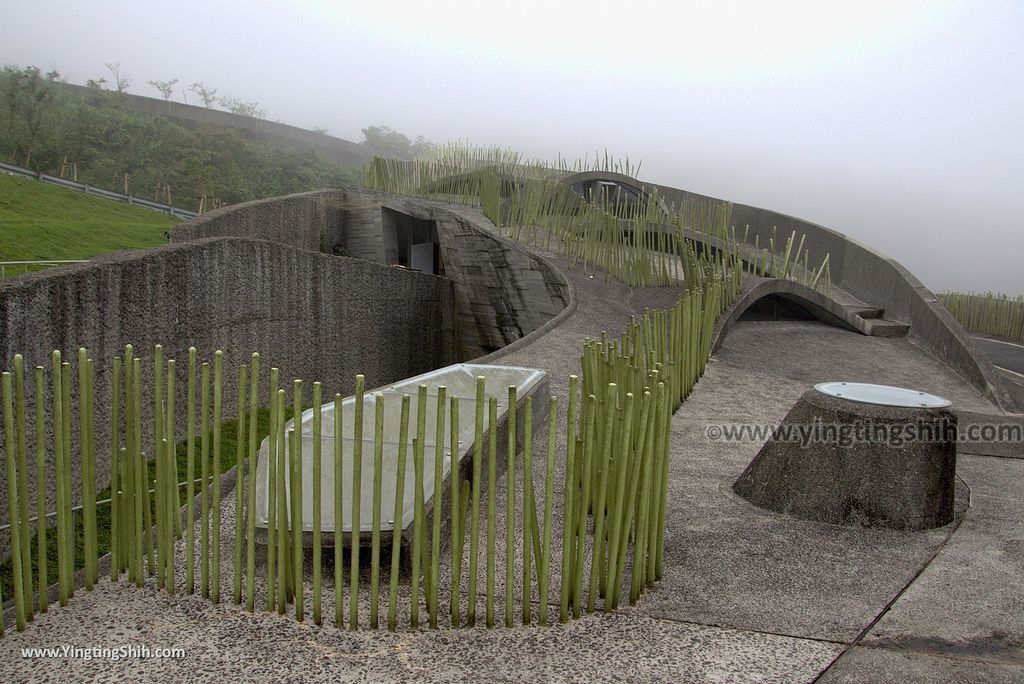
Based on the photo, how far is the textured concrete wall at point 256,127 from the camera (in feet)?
93.6

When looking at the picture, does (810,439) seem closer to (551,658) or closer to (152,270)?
(551,658)

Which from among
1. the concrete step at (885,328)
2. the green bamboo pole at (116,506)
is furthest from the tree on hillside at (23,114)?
the green bamboo pole at (116,506)

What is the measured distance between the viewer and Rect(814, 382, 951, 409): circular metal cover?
335 cm

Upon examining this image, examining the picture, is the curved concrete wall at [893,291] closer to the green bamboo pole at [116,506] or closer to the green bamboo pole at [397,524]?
the green bamboo pole at [397,524]

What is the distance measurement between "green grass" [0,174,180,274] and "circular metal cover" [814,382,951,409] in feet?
27.3

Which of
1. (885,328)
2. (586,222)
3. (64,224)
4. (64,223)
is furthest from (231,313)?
(64,223)

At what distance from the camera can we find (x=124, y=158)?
70.4ft

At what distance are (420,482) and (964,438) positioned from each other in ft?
11.4

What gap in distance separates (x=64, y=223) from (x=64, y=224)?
142 millimetres

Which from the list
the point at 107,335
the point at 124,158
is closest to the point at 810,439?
the point at 107,335

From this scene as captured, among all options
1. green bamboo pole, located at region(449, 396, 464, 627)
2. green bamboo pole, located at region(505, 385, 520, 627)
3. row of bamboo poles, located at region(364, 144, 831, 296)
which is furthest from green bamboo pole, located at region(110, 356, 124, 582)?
row of bamboo poles, located at region(364, 144, 831, 296)

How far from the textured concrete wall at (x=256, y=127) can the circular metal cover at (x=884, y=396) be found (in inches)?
1038

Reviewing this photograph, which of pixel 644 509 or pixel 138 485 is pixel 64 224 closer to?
pixel 138 485

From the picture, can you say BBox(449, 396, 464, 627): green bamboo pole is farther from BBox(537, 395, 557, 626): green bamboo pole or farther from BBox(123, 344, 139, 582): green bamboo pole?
BBox(123, 344, 139, 582): green bamboo pole
